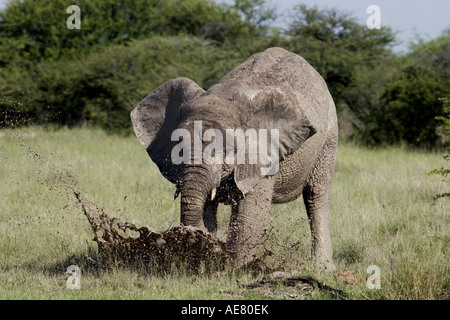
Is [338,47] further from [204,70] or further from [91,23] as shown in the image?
[91,23]

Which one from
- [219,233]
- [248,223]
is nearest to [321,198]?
[219,233]

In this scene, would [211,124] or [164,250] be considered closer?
[211,124]

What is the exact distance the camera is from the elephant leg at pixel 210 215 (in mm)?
7016

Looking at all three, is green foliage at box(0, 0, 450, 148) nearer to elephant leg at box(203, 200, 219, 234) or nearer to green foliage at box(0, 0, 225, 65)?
green foliage at box(0, 0, 225, 65)

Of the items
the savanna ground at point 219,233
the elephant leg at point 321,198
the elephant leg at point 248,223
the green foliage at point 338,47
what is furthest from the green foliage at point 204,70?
the elephant leg at point 248,223

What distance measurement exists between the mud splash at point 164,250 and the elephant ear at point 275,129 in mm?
569

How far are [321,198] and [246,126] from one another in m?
2.03

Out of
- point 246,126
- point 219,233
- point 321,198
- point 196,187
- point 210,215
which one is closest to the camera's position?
point 196,187

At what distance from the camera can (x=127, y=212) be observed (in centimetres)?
976

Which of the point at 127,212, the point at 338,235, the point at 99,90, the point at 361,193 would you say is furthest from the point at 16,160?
the point at 99,90

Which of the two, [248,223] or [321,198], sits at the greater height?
[321,198]

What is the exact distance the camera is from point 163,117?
7094 mm

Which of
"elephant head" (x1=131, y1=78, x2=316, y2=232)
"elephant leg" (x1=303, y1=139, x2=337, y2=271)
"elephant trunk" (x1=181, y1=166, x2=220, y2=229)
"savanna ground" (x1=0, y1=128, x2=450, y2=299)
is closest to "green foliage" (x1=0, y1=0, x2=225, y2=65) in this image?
"savanna ground" (x1=0, y1=128, x2=450, y2=299)

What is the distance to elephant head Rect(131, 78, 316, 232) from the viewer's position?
5.96m
